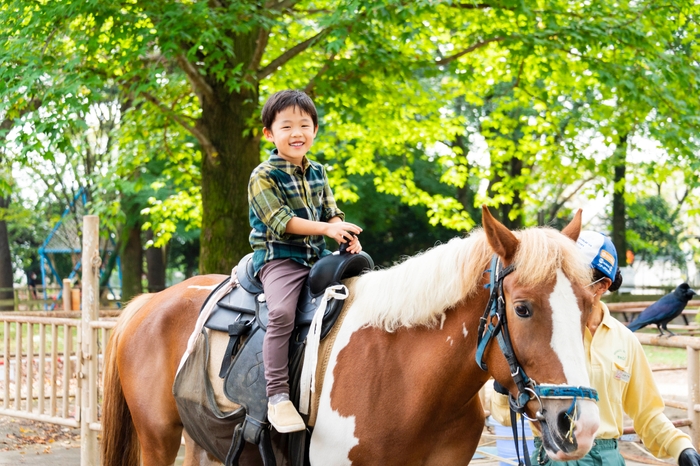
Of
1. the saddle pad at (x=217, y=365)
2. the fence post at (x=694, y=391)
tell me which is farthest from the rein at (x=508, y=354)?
the fence post at (x=694, y=391)

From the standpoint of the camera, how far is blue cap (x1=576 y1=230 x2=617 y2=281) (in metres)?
2.71

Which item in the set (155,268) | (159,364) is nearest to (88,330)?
(159,364)

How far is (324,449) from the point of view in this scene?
2791mm

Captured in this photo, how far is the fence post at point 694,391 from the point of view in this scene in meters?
5.15

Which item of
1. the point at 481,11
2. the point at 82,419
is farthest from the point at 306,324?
the point at 481,11

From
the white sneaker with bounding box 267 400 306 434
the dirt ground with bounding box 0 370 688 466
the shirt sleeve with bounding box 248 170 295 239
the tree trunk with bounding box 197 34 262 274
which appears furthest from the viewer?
the tree trunk with bounding box 197 34 262 274

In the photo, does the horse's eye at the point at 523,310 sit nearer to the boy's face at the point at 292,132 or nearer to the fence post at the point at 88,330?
the boy's face at the point at 292,132

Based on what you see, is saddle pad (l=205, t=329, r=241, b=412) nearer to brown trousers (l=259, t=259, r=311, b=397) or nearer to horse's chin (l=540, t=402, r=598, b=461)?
brown trousers (l=259, t=259, r=311, b=397)

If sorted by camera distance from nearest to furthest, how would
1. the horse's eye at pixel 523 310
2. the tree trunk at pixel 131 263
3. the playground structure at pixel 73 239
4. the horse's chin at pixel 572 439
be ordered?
the horse's chin at pixel 572 439, the horse's eye at pixel 523 310, the tree trunk at pixel 131 263, the playground structure at pixel 73 239

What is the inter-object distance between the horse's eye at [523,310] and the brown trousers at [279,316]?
1005mm

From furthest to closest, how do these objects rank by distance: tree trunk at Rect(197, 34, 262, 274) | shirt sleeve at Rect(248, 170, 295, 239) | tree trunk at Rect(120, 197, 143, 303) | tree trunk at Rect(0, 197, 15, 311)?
tree trunk at Rect(0, 197, 15, 311) → tree trunk at Rect(120, 197, 143, 303) → tree trunk at Rect(197, 34, 262, 274) → shirt sleeve at Rect(248, 170, 295, 239)

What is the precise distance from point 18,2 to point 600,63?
7.33 meters

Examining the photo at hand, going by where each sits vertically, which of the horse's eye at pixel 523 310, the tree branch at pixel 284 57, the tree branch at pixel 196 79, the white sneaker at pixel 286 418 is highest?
the tree branch at pixel 284 57

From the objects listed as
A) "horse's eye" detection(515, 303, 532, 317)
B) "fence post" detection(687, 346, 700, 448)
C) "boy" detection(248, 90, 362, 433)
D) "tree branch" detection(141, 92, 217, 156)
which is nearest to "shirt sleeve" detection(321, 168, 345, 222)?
"boy" detection(248, 90, 362, 433)
